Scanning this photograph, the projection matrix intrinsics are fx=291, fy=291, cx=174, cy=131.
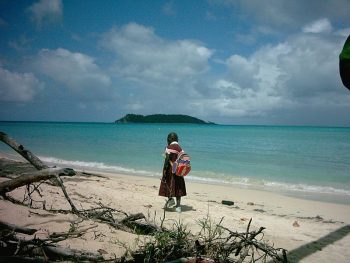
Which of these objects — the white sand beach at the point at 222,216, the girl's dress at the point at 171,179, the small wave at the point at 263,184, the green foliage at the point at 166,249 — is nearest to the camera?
the green foliage at the point at 166,249

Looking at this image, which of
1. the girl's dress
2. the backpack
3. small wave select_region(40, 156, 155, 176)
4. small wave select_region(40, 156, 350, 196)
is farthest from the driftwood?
small wave select_region(40, 156, 155, 176)

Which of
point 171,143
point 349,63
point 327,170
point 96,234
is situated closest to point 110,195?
point 171,143

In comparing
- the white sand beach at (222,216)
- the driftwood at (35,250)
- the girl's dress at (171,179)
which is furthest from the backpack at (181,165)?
the driftwood at (35,250)

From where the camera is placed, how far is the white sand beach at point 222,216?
164 inches

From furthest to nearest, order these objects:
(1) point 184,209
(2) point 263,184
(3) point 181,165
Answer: (2) point 263,184, (1) point 184,209, (3) point 181,165

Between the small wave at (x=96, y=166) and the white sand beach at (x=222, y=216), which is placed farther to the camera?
the small wave at (x=96, y=166)

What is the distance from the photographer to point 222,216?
707 centimetres

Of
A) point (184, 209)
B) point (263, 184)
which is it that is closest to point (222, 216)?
point (184, 209)

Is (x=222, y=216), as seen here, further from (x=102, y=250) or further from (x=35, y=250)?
(x=35, y=250)

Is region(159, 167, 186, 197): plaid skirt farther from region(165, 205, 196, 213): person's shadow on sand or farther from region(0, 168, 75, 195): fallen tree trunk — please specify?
region(0, 168, 75, 195): fallen tree trunk

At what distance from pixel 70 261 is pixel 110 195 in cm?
516

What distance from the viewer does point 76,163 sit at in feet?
62.5

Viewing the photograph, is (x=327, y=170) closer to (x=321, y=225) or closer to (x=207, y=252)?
(x=321, y=225)

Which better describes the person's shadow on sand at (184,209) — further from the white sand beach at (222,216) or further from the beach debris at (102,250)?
the beach debris at (102,250)
